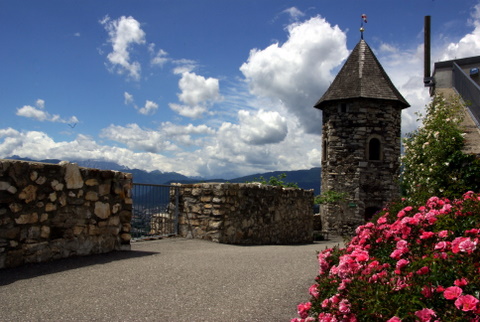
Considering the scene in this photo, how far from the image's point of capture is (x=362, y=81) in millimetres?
21156

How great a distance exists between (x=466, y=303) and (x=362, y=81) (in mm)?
20505

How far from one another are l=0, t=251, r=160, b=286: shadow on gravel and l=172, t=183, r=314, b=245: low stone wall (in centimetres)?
237

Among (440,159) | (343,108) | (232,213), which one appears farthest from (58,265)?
(343,108)

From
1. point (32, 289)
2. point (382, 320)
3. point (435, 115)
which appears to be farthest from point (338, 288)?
point (435, 115)

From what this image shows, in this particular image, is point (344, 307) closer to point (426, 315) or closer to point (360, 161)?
point (426, 315)

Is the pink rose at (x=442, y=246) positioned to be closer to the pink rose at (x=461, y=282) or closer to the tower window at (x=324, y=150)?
the pink rose at (x=461, y=282)

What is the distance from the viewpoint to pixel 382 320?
2289mm

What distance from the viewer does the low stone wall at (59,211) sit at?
5391mm

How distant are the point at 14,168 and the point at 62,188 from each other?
0.83 meters

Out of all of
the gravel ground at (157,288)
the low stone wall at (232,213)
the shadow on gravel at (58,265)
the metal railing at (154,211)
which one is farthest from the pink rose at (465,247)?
the low stone wall at (232,213)

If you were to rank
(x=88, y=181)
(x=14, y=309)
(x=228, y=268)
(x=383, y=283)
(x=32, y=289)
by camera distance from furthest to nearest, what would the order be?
(x=88, y=181), (x=228, y=268), (x=32, y=289), (x=14, y=309), (x=383, y=283)

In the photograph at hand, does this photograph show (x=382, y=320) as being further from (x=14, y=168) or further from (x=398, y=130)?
(x=398, y=130)

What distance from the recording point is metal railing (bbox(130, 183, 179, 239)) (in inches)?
323

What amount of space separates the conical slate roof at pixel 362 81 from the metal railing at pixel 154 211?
13814mm
